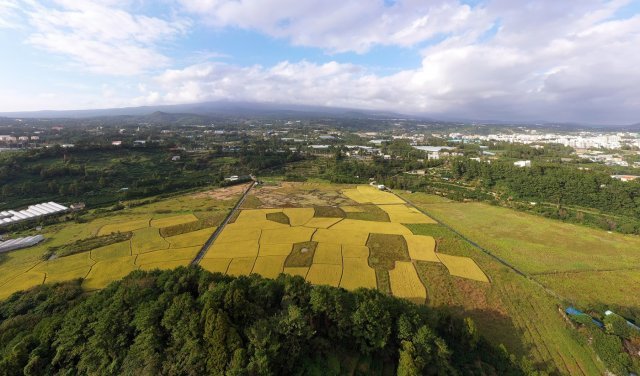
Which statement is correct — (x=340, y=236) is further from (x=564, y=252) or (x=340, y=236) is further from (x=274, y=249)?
(x=564, y=252)

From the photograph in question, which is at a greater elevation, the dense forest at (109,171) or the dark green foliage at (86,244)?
the dense forest at (109,171)

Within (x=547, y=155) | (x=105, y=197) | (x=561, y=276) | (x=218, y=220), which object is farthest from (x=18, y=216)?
(x=547, y=155)

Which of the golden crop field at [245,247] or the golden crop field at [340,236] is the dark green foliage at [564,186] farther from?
the golden crop field at [340,236]

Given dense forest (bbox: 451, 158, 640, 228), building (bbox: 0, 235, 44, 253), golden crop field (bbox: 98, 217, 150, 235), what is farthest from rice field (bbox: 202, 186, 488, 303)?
dense forest (bbox: 451, 158, 640, 228)

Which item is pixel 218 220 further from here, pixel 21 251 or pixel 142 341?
pixel 142 341

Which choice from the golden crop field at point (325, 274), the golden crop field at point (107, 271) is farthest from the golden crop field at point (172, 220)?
the golden crop field at point (325, 274)
